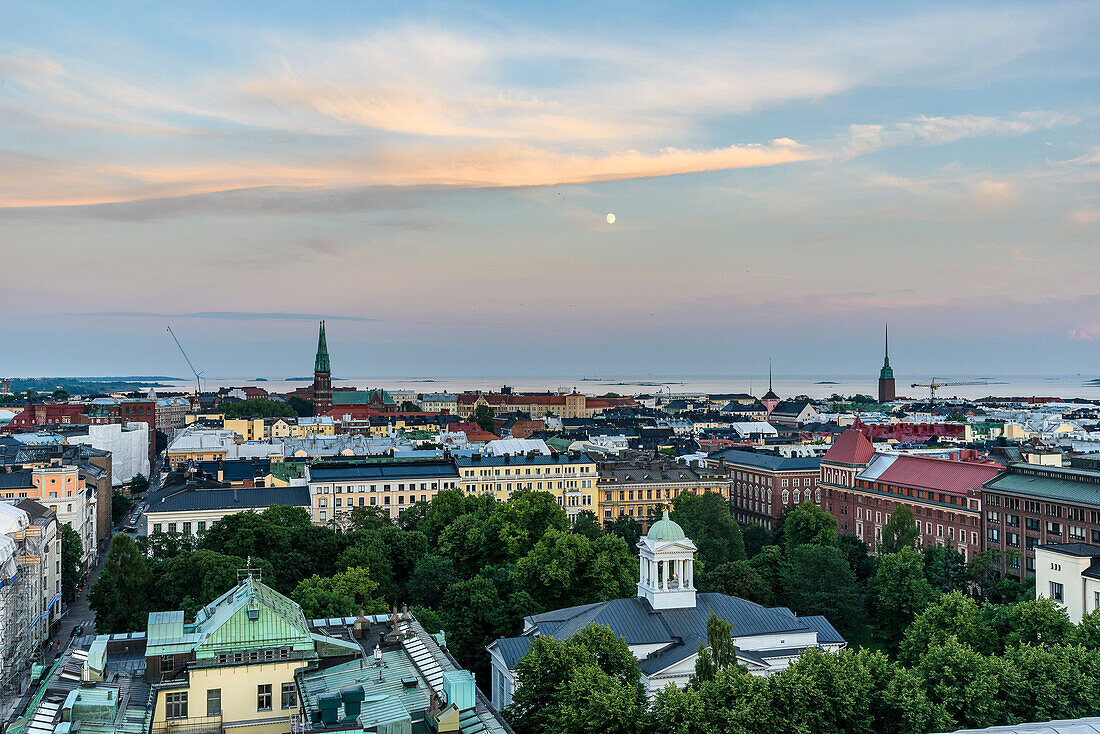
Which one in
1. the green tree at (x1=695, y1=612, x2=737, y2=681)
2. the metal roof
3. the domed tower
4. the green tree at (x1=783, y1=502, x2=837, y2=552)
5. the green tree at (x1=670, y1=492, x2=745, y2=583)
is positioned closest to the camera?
the green tree at (x1=695, y1=612, x2=737, y2=681)

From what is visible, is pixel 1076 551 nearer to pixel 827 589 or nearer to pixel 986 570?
pixel 827 589

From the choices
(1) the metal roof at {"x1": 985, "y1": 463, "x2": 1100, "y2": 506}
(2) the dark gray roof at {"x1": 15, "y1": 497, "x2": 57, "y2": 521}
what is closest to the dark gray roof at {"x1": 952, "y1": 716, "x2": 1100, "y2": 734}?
(1) the metal roof at {"x1": 985, "y1": 463, "x2": 1100, "y2": 506}

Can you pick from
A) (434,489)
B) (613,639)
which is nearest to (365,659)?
(613,639)

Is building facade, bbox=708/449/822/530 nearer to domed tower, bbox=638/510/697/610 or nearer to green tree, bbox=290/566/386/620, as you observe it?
green tree, bbox=290/566/386/620

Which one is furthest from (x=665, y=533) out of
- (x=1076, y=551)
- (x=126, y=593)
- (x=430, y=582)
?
(x=126, y=593)

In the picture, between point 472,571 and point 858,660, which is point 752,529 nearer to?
point 472,571

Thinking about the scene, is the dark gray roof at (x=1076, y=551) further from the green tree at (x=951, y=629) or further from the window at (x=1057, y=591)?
the green tree at (x=951, y=629)
